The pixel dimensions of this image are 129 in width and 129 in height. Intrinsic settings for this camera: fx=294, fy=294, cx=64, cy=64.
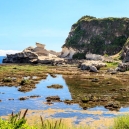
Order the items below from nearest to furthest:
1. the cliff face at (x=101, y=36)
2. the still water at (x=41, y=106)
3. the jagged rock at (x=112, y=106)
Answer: the still water at (x=41, y=106) → the jagged rock at (x=112, y=106) → the cliff face at (x=101, y=36)

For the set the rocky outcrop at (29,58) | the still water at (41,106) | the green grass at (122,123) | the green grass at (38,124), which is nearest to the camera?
the green grass at (38,124)

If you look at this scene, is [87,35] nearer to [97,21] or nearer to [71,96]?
[97,21]

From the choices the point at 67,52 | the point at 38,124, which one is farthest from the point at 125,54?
the point at 38,124

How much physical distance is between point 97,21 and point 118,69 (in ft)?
330

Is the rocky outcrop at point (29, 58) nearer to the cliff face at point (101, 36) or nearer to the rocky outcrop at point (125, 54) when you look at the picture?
the rocky outcrop at point (125, 54)

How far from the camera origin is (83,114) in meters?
34.6

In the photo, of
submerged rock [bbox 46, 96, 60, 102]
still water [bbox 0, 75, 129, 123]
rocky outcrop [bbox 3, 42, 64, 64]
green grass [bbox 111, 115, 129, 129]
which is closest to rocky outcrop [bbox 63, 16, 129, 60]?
rocky outcrop [bbox 3, 42, 64, 64]

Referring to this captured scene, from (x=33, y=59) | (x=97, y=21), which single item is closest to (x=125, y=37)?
(x=97, y=21)

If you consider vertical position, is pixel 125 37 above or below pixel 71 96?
above

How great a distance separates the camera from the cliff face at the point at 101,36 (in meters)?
177

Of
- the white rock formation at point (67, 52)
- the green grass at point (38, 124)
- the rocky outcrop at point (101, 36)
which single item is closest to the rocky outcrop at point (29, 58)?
the white rock formation at point (67, 52)

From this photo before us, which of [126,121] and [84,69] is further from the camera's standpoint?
[84,69]

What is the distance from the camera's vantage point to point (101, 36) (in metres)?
186

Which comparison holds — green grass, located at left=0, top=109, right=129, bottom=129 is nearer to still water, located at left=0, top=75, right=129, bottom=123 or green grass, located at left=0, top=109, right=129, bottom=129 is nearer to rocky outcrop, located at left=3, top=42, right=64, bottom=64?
still water, located at left=0, top=75, right=129, bottom=123
